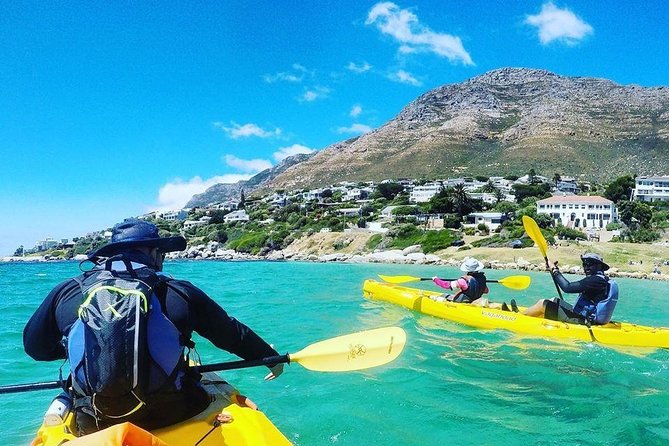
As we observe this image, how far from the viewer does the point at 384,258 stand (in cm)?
4556

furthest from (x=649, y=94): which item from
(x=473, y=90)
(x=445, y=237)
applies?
(x=445, y=237)

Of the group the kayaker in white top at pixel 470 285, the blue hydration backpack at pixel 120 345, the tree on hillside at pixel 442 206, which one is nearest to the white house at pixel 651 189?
the tree on hillside at pixel 442 206

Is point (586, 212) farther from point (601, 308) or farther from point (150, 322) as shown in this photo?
point (150, 322)

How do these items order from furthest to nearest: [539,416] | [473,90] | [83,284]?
1. [473,90]
2. [539,416]
3. [83,284]

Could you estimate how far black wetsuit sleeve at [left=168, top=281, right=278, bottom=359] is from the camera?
A: 8.80 ft

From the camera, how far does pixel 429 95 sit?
18212 centimetres

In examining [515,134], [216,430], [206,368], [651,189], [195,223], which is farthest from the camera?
[515,134]

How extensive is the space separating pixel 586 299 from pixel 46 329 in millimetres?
8460

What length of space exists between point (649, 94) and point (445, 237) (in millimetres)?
133156

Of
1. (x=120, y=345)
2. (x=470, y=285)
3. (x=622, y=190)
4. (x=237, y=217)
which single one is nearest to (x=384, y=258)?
(x=470, y=285)

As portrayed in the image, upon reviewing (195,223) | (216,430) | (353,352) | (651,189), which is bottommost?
(216,430)

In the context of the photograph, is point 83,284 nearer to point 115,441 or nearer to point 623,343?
point 115,441

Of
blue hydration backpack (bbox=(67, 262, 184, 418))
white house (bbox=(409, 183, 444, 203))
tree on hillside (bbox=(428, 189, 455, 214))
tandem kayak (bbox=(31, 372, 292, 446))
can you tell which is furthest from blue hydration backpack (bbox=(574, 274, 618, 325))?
white house (bbox=(409, 183, 444, 203))

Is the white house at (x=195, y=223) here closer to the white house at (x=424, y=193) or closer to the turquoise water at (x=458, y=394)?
the white house at (x=424, y=193)
